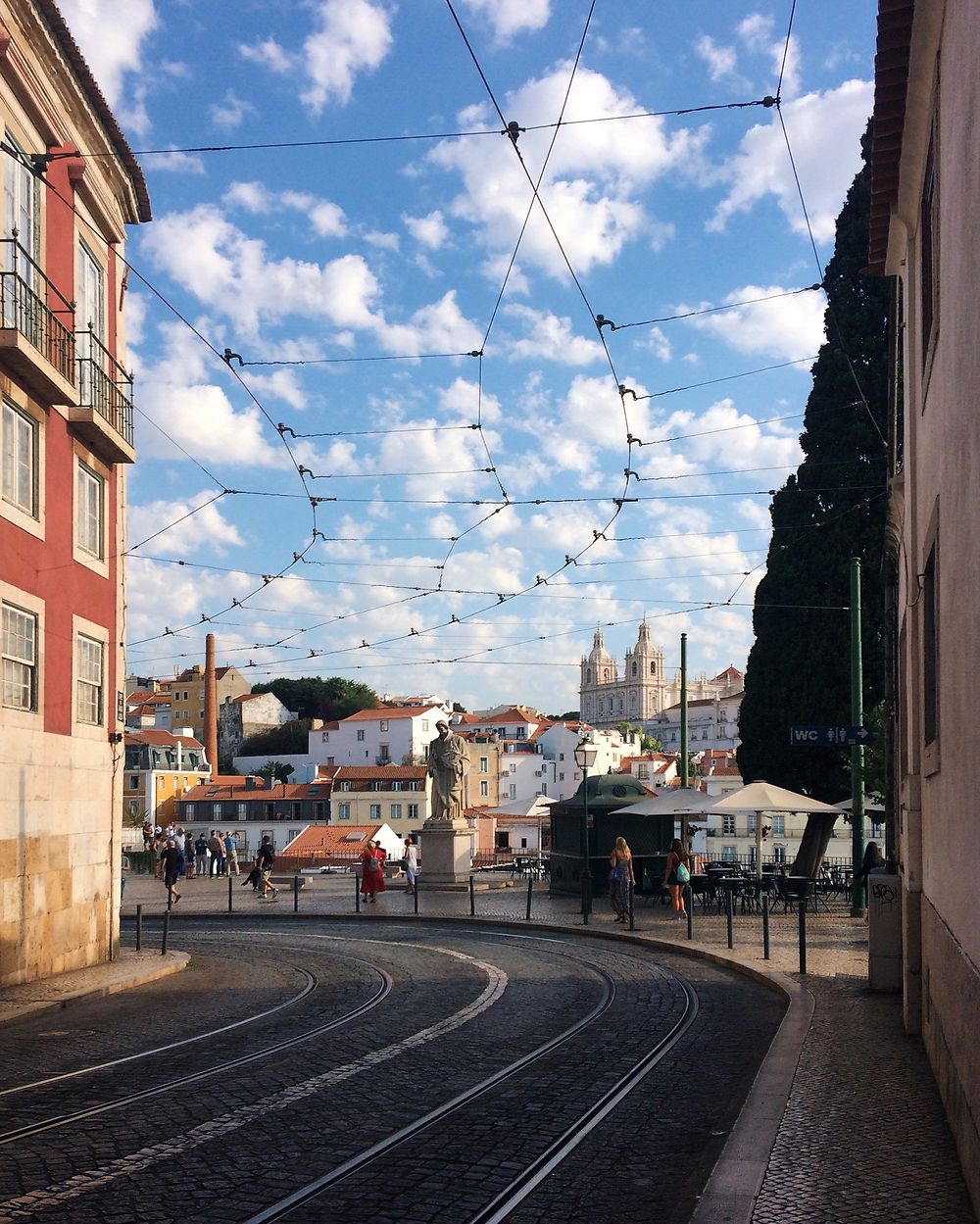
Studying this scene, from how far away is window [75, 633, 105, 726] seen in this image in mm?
19016

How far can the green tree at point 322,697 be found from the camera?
145000mm

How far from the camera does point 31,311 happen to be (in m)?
16.6

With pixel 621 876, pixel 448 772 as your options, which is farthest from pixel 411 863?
pixel 621 876

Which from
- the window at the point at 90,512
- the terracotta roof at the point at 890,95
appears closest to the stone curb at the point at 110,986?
the window at the point at 90,512

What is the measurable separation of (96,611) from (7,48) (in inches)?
297

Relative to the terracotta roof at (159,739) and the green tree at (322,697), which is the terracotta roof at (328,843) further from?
the green tree at (322,697)

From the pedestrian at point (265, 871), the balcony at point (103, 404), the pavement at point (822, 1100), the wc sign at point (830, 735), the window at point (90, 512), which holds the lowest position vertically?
the pedestrian at point (265, 871)

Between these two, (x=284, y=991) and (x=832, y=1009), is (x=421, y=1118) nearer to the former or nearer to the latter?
(x=832, y=1009)

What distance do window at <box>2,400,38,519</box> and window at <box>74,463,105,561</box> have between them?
1569mm

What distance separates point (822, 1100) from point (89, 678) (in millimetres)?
13180

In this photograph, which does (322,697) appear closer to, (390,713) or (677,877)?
(390,713)

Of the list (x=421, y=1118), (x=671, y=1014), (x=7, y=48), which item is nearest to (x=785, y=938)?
(x=671, y=1014)

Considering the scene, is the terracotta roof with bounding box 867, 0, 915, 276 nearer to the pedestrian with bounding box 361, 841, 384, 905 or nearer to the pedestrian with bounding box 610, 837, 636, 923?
the pedestrian with bounding box 610, 837, 636, 923

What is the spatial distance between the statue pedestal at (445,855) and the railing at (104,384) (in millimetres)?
17637
